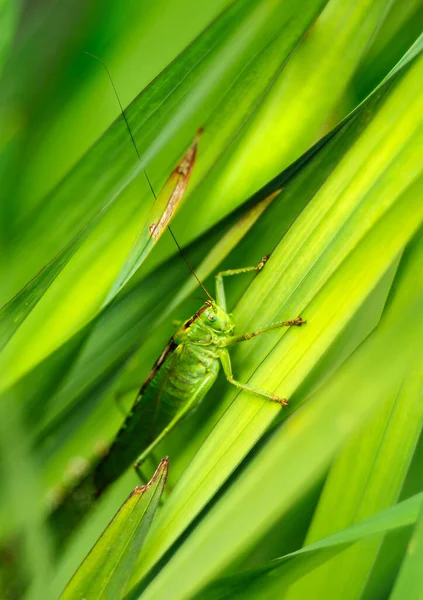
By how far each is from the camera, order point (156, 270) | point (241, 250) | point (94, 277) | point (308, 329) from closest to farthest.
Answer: point (308, 329)
point (94, 277)
point (156, 270)
point (241, 250)

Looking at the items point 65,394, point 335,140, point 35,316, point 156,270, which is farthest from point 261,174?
point 65,394

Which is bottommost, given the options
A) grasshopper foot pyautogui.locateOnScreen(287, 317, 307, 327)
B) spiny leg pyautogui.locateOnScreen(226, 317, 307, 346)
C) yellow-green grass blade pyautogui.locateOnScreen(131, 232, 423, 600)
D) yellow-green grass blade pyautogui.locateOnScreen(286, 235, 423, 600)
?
yellow-green grass blade pyautogui.locateOnScreen(286, 235, 423, 600)

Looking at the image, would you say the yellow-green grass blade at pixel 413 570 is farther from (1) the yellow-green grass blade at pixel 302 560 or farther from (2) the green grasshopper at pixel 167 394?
(2) the green grasshopper at pixel 167 394

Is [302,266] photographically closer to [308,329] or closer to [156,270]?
[308,329]

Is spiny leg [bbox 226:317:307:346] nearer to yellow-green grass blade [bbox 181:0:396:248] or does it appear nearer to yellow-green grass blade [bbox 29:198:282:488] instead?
yellow-green grass blade [bbox 29:198:282:488]

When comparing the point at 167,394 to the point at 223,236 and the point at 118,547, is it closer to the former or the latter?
the point at 223,236

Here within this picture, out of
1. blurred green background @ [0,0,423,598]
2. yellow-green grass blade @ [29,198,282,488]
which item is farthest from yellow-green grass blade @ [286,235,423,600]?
yellow-green grass blade @ [29,198,282,488]

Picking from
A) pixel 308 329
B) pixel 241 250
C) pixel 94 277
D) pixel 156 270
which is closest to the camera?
pixel 308 329

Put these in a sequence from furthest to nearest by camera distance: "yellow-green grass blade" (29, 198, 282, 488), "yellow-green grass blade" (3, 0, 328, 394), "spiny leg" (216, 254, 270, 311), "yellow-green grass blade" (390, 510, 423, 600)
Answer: "spiny leg" (216, 254, 270, 311) < "yellow-green grass blade" (29, 198, 282, 488) < "yellow-green grass blade" (3, 0, 328, 394) < "yellow-green grass blade" (390, 510, 423, 600)

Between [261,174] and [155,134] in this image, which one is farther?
[261,174]
